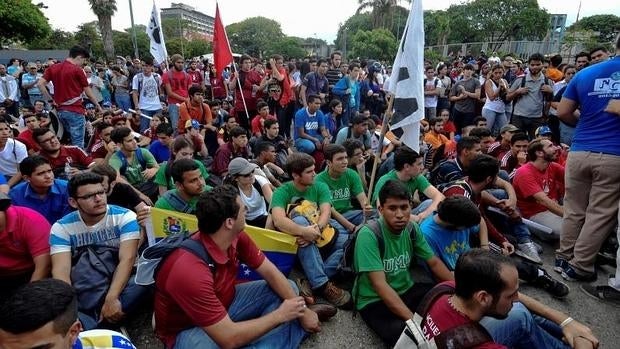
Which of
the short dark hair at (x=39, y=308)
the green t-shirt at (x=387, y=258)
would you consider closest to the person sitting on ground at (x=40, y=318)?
the short dark hair at (x=39, y=308)

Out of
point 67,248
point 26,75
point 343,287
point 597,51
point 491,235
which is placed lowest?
point 343,287

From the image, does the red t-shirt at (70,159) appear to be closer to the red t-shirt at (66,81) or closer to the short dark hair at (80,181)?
Answer: the red t-shirt at (66,81)

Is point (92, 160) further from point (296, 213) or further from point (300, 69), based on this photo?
point (300, 69)

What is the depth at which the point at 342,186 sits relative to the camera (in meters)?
4.43

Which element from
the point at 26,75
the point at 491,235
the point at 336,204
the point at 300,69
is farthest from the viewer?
the point at 300,69

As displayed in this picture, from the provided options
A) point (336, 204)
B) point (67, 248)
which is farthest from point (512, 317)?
point (67, 248)

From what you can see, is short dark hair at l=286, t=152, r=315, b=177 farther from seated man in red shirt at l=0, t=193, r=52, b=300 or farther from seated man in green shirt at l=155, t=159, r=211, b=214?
seated man in red shirt at l=0, t=193, r=52, b=300

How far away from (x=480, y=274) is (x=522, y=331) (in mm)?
867

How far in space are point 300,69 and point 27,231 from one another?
402 inches

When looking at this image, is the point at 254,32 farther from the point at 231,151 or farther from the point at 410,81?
the point at 410,81

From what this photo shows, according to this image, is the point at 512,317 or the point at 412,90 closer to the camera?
the point at 512,317

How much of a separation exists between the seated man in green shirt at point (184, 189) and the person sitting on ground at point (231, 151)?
1806mm

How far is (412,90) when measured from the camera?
3.51 m

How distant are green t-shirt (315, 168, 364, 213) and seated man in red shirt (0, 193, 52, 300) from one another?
8.42ft
